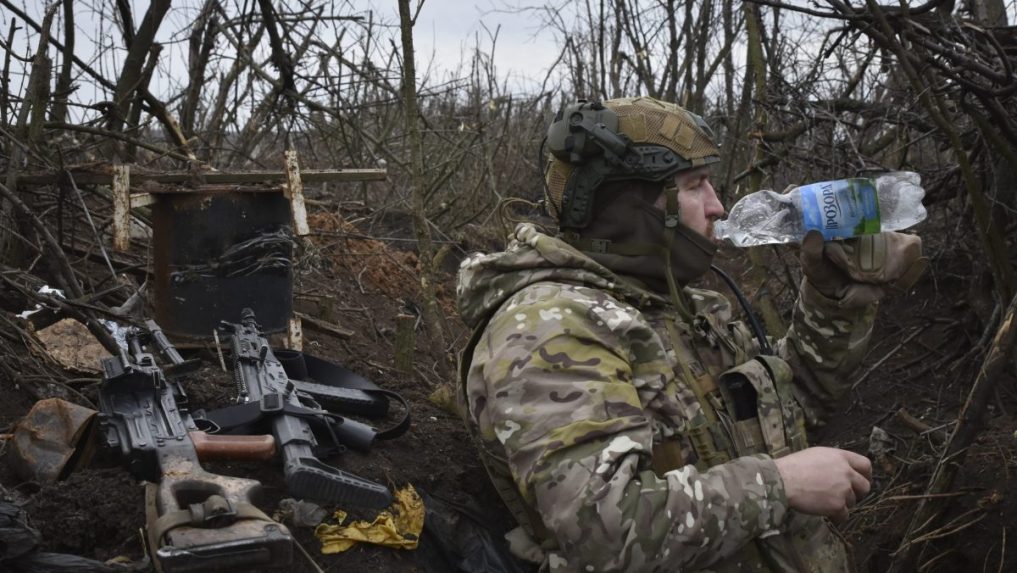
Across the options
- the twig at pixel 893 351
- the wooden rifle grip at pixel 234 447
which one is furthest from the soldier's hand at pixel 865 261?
the twig at pixel 893 351

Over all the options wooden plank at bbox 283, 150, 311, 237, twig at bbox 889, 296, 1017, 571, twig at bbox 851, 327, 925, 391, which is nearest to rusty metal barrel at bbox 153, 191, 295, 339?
wooden plank at bbox 283, 150, 311, 237

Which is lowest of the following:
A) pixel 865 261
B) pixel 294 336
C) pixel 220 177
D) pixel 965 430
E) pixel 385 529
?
pixel 965 430

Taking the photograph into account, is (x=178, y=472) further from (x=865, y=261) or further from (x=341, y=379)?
(x=865, y=261)

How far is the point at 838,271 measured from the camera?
294 cm

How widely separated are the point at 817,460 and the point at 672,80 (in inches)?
277

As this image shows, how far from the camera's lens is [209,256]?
15.1 feet

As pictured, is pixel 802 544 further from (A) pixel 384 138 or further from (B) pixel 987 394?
(A) pixel 384 138

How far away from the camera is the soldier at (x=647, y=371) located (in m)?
2.18

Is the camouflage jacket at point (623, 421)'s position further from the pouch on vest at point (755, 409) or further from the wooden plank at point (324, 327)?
the wooden plank at point (324, 327)

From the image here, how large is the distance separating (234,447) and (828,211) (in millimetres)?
1784

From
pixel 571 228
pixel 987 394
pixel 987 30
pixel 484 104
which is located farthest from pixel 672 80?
pixel 571 228

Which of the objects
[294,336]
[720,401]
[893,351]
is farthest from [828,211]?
[893,351]

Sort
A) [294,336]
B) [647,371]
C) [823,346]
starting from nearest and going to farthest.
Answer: [647,371] < [823,346] < [294,336]

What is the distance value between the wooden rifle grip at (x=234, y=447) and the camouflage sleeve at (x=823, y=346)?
1.57 m
